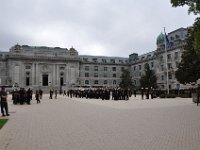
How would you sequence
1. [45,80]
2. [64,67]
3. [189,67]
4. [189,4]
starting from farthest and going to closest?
1. [64,67]
2. [45,80]
3. [189,67]
4. [189,4]

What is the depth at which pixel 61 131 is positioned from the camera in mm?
12984

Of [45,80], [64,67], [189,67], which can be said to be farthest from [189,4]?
[64,67]

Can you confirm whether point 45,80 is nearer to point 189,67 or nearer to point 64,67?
point 64,67

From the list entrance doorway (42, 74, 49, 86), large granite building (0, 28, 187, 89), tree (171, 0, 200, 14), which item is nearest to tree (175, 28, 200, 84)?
tree (171, 0, 200, 14)

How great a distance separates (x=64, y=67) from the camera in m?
119

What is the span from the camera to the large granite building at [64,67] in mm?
110062

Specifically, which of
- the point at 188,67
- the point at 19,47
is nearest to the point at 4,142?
the point at 188,67

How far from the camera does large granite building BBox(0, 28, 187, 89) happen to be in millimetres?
110062

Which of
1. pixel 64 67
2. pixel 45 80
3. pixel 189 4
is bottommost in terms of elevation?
pixel 45 80

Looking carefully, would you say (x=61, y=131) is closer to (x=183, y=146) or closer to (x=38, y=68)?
(x=183, y=146)

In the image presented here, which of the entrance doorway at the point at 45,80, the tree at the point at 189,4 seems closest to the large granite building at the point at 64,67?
the entrance doorway at the point at 45,80

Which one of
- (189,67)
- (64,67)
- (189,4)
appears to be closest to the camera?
(189,4)

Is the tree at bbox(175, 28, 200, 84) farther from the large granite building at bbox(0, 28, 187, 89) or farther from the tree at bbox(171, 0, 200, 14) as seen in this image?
the large granite building at bbox(0, 28, 187, 89)

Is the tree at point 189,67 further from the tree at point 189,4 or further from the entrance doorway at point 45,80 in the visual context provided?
the entrance doorway at point 45,80
